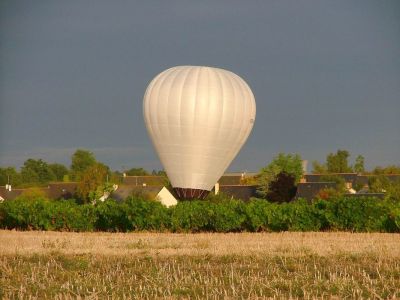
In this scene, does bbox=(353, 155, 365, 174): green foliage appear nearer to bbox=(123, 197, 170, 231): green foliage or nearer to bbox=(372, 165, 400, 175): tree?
bbox=(372, 165, 400, 175): tree

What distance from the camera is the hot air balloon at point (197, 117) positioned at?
2356 inches

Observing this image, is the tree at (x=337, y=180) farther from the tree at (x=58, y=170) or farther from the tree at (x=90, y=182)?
the tree at (x=58, y=170)

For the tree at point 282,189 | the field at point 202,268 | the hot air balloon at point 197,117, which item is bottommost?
the field at point 202,268

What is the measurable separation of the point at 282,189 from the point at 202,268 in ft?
210

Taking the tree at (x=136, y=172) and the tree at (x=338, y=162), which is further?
the tree at (x=136, y=172)

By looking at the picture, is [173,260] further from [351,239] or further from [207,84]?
[207,84]

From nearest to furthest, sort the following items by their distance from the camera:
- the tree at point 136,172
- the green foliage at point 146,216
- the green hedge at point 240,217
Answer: the green hedge at point 240,217 → the green foliage at point 146,216 → the tree at point 136,172

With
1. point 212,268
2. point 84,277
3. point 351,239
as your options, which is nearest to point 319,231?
point 351,239

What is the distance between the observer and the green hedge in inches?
1647

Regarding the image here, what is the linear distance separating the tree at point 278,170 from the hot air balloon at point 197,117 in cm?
2842

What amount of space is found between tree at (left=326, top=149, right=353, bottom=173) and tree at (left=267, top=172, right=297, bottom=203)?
40323 millimetres

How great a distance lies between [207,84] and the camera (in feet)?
199

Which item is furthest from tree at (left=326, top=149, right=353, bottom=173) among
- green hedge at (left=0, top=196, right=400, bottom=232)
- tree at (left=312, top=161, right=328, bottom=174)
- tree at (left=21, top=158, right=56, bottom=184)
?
green hedge at (left=0, top=196, right=400, bottom=232)

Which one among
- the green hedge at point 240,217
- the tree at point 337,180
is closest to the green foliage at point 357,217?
the green hedge at point 240,217
